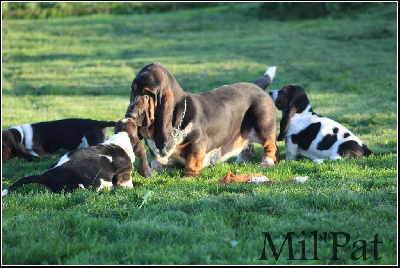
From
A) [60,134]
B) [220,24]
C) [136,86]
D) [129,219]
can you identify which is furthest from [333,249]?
[220,24]

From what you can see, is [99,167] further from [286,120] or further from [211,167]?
[286,120]

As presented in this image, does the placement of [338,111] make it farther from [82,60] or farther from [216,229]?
[82,60]

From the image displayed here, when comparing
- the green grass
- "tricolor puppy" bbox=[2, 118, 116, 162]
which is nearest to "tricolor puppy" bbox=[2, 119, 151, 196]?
the green grass

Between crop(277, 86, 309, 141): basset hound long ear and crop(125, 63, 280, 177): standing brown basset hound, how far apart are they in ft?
1.87

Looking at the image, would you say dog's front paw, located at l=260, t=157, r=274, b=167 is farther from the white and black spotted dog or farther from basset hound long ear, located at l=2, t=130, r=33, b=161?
basset hound long ear, located at l=2, t=130, r=33, b=161

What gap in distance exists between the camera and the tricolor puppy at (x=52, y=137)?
28.2 feet

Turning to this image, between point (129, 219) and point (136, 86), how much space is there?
1985mm

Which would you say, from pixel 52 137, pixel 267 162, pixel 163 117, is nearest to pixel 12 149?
pixel 52 137

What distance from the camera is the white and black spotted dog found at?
7.74 meters

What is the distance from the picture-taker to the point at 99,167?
6.00m

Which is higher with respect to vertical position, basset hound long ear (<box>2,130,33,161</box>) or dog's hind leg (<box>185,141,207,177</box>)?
dog's hind leg (<box>185,141,207,177</box>)

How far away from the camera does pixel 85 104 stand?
1380 cm

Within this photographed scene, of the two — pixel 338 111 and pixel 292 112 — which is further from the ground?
pixel 292 112

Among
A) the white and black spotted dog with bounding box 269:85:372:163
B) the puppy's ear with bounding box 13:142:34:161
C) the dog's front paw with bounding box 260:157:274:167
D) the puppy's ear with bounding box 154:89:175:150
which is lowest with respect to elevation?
the puppy's ear with bounding box 13:142:34:161
